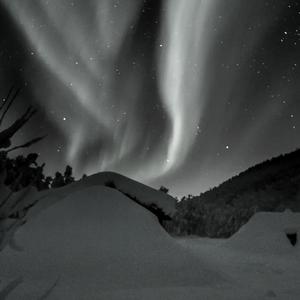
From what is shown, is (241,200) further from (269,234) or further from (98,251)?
(98,251)

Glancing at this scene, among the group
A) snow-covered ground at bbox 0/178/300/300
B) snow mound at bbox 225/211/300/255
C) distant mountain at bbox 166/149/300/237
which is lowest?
snow-covered ground at bbox 0/178/300/300

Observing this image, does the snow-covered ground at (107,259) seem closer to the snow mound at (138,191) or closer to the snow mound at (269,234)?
the snow mound at (138,191)

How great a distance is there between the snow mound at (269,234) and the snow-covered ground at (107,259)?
5.71 m

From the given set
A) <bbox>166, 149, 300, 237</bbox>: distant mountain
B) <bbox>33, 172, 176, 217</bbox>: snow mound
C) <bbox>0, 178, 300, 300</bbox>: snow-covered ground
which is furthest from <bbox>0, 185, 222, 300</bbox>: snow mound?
<bbox>166, 149, 300, 237</bbox>: distant mountain

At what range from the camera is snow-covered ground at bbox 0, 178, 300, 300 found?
4.70 m

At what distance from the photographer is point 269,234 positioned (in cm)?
1252

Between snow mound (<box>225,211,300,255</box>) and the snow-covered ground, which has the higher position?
snow mound (<box>225,211,300,255</box>)

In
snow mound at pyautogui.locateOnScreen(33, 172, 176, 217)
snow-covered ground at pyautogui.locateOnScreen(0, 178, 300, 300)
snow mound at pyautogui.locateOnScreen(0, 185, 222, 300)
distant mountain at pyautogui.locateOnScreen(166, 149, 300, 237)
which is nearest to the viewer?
snow-covered ground at pyautogui.locateOnScreen(0, 178, 300, 300)

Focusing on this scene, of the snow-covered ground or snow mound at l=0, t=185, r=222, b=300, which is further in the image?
snow mound at l=0, t=185, r=222, b=300

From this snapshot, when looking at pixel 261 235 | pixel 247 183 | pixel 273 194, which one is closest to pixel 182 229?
pixel 261 235

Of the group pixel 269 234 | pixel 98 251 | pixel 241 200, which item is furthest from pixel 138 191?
pixel 241 200

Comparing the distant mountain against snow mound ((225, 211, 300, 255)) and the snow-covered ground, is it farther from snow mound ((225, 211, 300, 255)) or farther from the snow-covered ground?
the snow-covered ground

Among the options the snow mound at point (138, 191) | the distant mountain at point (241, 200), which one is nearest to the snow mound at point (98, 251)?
the snow mound at point (138, 191)

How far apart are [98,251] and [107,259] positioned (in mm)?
159
